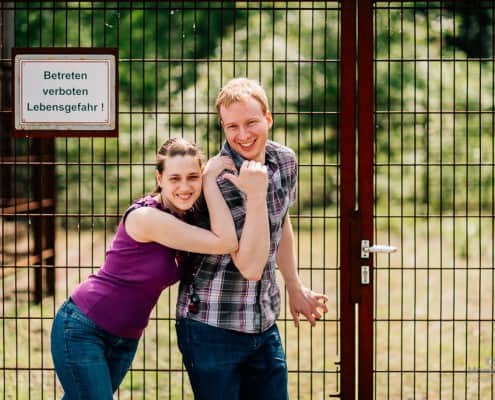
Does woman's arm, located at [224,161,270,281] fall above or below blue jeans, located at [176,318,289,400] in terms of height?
above

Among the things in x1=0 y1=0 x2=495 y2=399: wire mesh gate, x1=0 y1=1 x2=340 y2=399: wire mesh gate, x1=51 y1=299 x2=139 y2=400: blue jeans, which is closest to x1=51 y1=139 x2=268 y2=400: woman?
x1=51 y1=299 x2=139 y2=400: blue jeans

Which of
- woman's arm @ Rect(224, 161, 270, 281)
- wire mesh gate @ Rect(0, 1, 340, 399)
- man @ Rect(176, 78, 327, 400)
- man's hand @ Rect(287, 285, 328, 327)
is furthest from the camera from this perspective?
wire mesh gate @ Rect(0, 1, 340, 399)

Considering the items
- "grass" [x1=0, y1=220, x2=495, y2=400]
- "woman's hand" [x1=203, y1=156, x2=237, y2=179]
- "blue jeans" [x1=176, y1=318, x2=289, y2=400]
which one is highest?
"woman's hand" [x1=203, y1=156, x2=237, y2=179]

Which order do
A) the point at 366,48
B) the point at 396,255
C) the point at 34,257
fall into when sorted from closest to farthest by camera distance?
the point at 366,48
the point at 34,257
the point at 396,255

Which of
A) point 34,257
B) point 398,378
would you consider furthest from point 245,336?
point 34,257

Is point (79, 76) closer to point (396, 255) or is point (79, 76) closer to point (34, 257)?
point (34, 257)

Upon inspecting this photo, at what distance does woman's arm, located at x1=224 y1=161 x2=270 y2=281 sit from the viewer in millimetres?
3186

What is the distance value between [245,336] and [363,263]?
1204 millimetres

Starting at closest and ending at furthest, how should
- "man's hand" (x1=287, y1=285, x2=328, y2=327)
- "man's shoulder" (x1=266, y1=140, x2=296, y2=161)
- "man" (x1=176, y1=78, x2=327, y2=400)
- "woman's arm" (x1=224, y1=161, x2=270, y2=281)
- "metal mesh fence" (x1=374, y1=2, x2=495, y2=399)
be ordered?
"woman's arm" (x1=224, y1=161, x2=270, y2=281)
"man" (x1=176, y1=78, x2=327, y2=400)
"man's shoulder" (x1=266, y1=140, x2=296, y2=161)
"man's hand" (x1=287, y1=285, x2=328, y2=327)
"metal mesh fence" (x1=374, y1=2, x2=495, y2=399)

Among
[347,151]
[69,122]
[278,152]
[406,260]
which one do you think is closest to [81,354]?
[278,152]

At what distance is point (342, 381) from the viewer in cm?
448

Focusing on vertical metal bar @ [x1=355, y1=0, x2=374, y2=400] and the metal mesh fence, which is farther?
the metal mesh fence

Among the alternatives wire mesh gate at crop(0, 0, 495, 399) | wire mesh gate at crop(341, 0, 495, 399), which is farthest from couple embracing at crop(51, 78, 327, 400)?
wire mesh gate at crop(341, 0, 495, 399)

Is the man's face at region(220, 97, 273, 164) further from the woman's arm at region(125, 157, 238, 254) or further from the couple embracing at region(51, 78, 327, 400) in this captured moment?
the woman's arm at region(125, 157, 238, 254)
